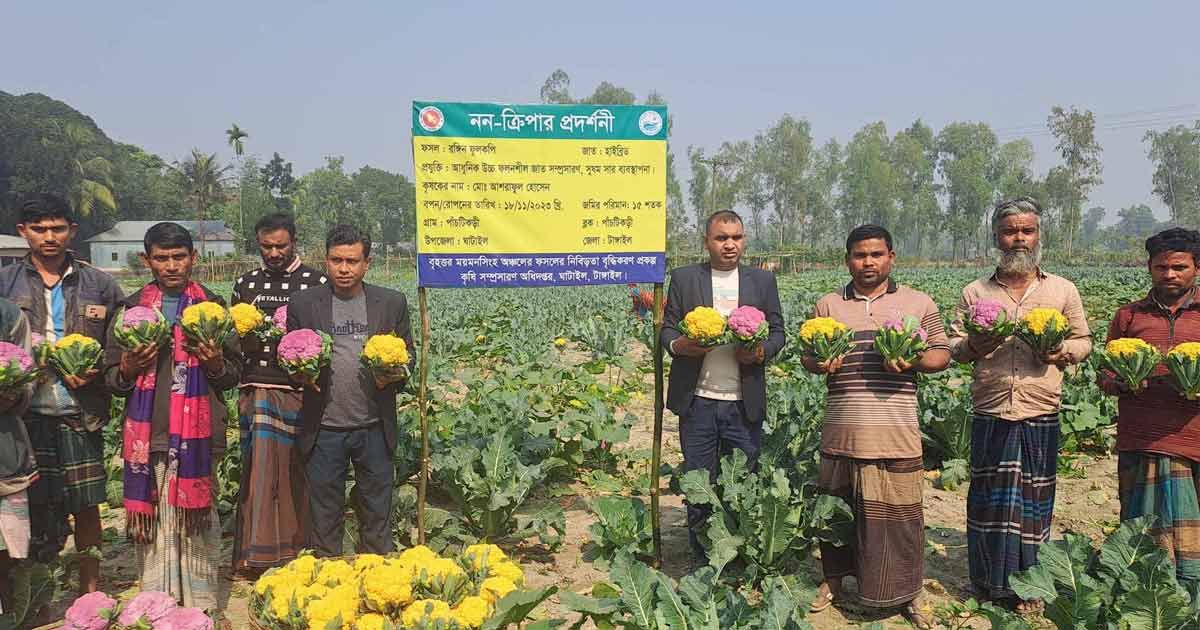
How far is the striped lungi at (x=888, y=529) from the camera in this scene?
3750 millimetres

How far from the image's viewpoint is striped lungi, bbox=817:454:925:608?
3750 millimetres

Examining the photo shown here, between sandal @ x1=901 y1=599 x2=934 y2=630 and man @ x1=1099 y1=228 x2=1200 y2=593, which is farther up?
man @ x1=1099 y1=228 x2=1200 y2=593

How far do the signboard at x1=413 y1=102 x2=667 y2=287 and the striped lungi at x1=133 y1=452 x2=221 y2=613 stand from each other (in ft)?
5.65

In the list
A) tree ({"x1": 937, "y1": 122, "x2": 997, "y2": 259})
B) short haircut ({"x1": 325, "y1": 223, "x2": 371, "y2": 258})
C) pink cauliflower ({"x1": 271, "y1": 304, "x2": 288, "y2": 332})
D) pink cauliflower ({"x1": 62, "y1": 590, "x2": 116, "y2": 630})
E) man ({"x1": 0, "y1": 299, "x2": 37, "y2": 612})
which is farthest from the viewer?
tree ({"x1": 937, "y1": 122, "x2": 997, "y2": 259})

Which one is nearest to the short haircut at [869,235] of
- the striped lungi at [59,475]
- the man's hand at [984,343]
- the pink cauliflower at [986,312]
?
the pink cauliflower at [986,312]

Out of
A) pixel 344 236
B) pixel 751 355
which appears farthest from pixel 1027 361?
pixel 344 236

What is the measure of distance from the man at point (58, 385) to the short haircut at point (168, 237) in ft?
1.42

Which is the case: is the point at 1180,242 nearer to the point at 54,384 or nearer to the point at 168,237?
the point at 168,237

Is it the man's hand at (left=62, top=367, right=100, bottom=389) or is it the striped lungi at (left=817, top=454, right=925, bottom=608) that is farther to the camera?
the striped lungi at (left=817, top=454, right=925, bottom=608)

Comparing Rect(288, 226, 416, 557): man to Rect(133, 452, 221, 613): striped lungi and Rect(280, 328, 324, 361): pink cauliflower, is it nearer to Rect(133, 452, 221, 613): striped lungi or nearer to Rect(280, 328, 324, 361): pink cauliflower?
Rect(280, 328, 324, 361): pink cauliflower

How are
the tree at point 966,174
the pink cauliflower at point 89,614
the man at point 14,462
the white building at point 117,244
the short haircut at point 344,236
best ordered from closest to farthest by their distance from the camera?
the pink cauliflower at point 89,614 → the man at point 14,462 → the short haircut at point 344,236 → the white building at point 117,244 → the tree at point 966,174

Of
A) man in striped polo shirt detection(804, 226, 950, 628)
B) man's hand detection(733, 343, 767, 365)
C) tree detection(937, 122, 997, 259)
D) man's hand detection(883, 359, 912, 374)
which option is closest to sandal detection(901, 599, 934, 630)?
man in striped polo shirt detection(804, 226, 950, 628)

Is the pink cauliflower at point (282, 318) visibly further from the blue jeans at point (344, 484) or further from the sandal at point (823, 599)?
the sandal at point (823, 599)

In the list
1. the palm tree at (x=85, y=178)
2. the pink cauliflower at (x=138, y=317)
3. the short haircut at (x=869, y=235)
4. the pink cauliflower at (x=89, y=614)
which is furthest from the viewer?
the palm tree at (x=85, y=178)
